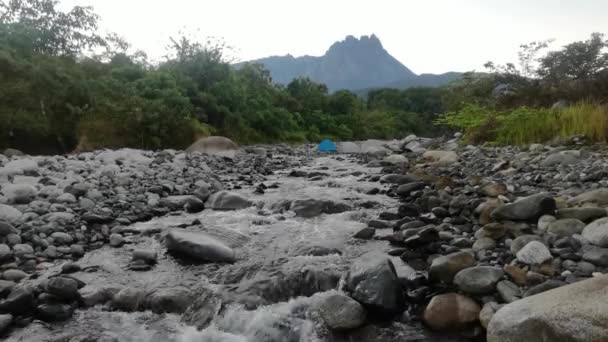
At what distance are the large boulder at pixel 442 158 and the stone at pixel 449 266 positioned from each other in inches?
239

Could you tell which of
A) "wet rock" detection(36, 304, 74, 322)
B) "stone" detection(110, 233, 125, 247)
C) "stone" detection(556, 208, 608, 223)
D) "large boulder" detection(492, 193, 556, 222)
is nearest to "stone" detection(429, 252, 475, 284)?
"large boulder" detection(492, 193, 556, 222)

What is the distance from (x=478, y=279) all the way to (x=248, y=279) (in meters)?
1.99

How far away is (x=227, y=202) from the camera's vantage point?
6824 millimetres

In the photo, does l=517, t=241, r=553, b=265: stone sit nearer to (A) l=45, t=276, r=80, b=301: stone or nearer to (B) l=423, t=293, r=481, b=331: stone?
(B) l=423, t=293, r=481, b=331: stone

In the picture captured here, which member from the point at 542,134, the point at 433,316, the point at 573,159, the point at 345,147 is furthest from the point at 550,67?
the point at 433,316

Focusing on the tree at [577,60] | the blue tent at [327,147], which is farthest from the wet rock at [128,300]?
the tree at [577,60]

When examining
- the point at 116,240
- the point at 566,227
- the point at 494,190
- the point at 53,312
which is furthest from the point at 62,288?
the point at 494,190

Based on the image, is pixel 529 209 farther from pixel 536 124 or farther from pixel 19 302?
pixel 536 124

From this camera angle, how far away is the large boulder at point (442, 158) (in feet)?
31.1

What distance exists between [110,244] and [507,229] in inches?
169

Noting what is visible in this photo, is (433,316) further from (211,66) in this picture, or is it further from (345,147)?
(211,66)

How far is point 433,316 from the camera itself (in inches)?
122

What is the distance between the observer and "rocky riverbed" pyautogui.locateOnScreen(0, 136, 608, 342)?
3049 millimetres

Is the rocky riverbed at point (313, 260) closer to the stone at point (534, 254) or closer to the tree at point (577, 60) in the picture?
the stone at point (534, 254)
